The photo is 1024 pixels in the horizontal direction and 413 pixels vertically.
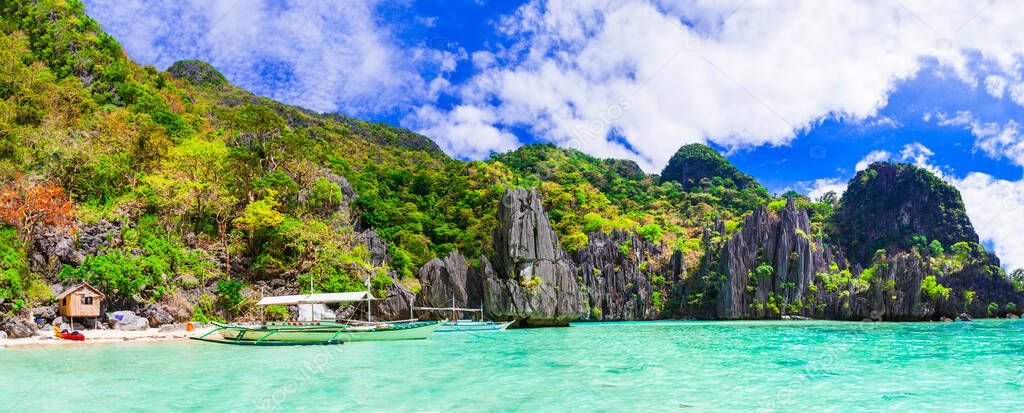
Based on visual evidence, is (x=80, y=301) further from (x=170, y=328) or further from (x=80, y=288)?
(x=170, y=328)

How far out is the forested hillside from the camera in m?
28.6

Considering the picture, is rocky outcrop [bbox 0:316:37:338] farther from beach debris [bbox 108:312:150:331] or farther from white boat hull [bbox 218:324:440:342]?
white boat hull [bbox 218:324:440:342]

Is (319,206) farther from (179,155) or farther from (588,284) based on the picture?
(588,284)

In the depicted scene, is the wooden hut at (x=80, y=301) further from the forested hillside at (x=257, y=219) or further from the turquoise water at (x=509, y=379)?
the turquoise water at (x=509, y=379)

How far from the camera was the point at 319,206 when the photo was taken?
4094 cm

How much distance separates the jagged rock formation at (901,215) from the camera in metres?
85.3

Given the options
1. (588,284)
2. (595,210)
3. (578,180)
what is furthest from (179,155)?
(578,180)

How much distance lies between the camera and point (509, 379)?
44.0 ft

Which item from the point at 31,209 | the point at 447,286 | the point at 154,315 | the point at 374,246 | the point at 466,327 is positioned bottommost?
the point at 466,327

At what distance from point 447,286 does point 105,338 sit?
24092mm

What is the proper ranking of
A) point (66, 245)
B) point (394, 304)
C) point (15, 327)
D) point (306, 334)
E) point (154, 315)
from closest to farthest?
point (15, 327) → point (306, 334) → point (66, 245) → point (154, 315) → point (394, 304)

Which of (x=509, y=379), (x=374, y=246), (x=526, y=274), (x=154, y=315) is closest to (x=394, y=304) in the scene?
(x=374, y=246)

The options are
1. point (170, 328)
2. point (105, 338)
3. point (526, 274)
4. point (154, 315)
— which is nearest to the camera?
point (105, 338)

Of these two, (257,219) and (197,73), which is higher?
(197,73)
